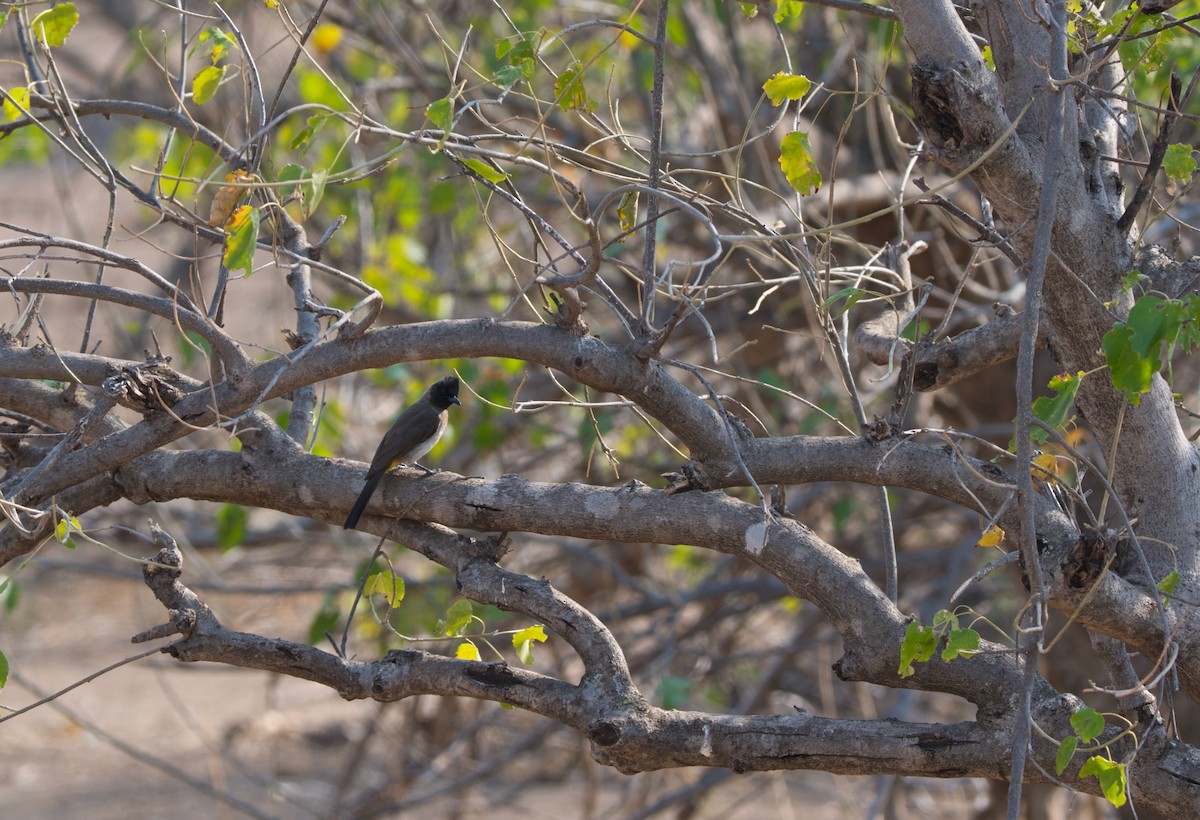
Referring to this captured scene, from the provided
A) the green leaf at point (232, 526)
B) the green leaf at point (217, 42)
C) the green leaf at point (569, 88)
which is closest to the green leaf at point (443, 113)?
the green leaf at point (569, 88)

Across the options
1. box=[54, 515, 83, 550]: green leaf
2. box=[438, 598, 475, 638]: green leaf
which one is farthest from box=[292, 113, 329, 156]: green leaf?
box=[438, 598, 475, 638]: green leaf

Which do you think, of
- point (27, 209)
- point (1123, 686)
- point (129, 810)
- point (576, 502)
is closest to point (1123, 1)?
point (1123, 686)

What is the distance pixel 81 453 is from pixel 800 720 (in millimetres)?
1514

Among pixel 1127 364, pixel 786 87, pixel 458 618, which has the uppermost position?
pixel 786 87

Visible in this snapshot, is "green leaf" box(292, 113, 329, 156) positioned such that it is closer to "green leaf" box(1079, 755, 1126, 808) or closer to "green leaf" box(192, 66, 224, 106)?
"green leaf" box(192, 66, 224, 106)

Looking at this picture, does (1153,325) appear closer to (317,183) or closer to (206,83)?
(317,183)

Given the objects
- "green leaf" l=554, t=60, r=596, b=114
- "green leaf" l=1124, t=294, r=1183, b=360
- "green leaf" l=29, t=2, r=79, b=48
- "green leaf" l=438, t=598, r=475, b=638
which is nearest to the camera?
"green leaf" l=1124, t=294, r=1183, b=360

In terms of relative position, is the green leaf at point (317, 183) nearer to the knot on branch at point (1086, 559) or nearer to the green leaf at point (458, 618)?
the green leaf at point (458, 618)

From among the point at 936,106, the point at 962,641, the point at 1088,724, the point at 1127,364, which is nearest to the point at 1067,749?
the point at 1088,724

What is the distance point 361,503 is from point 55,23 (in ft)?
3.86

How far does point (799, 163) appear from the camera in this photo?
2068 millimetres

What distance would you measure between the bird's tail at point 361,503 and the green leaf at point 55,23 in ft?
3.66

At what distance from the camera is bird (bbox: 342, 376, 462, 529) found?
2.52m

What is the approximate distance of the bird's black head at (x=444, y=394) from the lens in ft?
14.4
